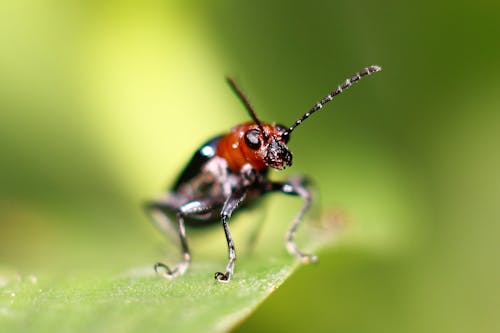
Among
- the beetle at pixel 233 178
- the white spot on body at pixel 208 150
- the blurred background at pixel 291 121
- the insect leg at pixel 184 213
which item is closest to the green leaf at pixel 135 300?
the insect leg at pixel 184 213

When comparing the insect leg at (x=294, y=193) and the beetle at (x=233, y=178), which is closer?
the beetle at (x=233, y=178)

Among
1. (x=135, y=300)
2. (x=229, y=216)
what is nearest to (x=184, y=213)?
(x=229, y=216)

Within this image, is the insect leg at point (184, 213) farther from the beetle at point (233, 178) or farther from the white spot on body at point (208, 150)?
the white spot on body at point (208, 150)

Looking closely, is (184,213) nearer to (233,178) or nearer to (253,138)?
(233,178)

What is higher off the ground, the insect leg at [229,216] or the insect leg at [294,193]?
the insect leg at [229,216]

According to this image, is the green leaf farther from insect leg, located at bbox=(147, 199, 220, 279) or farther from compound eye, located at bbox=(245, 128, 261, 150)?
compound eye, located at bbox=(245, 128, 261, 150)
